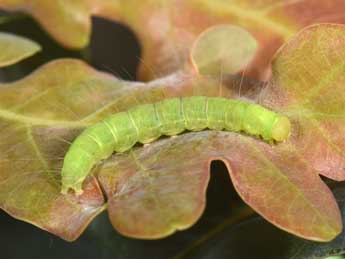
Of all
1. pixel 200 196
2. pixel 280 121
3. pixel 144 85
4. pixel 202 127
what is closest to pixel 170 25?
pixel 144 85

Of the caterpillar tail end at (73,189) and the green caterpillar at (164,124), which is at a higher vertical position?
the green caterpillar at (164,124)

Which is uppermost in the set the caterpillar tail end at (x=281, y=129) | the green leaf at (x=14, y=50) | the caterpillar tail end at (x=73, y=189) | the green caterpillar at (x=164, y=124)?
the green leaf at (x=14, y=50)

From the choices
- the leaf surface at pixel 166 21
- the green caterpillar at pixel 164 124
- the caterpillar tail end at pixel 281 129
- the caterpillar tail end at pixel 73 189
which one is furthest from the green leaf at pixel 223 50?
the caterpillar tail end at pixel 73 189

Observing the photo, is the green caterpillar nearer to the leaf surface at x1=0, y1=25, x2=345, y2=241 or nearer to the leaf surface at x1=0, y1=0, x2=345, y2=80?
the leaf surface at x1=0, y1=25, x2=345, y2=241

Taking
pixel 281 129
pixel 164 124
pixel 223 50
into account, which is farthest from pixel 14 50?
pixel 281 129

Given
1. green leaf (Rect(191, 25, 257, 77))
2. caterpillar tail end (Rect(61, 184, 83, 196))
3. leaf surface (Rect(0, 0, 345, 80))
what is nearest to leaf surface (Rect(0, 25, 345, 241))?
caterpillar tail end (Rect(61, 184, 83, 196))

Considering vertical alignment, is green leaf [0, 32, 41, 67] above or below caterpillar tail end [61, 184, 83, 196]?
above

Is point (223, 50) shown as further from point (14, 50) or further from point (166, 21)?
point (14, 50)

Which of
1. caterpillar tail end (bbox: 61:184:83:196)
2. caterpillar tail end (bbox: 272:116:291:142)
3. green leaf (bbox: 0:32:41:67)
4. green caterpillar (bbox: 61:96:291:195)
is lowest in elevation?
caterpillar tail end (bbox: 61:184:83:196)

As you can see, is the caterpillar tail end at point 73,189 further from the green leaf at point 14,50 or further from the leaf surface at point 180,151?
the green leaf at point 14,50
